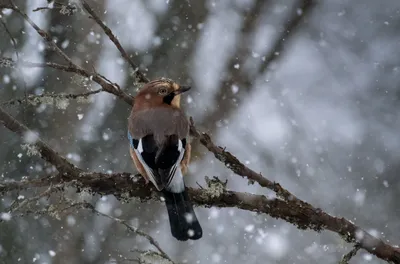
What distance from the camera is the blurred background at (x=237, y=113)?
790 centimetres

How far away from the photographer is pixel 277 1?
37.3 feet

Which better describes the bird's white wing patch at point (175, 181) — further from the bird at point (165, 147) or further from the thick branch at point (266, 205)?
the thick branch at point (266, 205)

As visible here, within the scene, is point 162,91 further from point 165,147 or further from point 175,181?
point 175,181

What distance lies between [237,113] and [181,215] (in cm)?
812

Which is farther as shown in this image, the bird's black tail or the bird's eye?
the bird's eye

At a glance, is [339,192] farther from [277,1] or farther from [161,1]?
[161,1]

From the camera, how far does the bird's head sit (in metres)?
3.73

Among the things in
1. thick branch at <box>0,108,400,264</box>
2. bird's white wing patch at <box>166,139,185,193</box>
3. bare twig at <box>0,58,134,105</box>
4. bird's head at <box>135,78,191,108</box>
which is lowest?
thick branch at <box>0,108,400,264</box>

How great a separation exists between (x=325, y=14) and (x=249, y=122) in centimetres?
235

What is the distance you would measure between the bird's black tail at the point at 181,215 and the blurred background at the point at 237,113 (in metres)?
3.34

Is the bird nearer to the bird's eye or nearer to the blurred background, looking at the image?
the bird's eye

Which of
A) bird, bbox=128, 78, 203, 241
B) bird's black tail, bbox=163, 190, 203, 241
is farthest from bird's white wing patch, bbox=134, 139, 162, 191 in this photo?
bird's black tail, bbox=163, 190, 203, 241

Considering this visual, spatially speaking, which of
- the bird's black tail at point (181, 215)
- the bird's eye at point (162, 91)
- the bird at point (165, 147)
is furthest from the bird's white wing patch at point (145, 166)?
the bird's eye at point (162, 91)

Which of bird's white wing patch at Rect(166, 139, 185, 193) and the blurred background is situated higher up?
the blurred background
